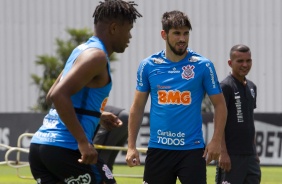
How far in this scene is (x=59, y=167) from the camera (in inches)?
239

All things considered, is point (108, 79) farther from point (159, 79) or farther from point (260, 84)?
point (260, 84)

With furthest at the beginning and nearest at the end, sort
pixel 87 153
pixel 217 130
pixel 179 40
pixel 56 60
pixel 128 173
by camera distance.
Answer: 1. pixel 56 60
2. pixel 128 173
3. pixel 179 40
4. pixel 217 130
5. pixel 87 153

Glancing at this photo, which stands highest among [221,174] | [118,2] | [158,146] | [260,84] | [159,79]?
[118,2]

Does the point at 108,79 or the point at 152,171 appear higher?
the point at 108,79

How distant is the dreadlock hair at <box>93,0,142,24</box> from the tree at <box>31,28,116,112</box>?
2214cm

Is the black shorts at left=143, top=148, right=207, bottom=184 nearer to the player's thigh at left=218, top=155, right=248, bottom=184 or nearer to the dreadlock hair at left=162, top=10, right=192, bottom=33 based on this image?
the dreadlock hair at left=162, top=10, right=192, bottom=33

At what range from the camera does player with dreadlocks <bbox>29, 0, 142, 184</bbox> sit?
5824 mm

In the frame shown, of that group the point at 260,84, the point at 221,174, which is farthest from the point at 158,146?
the point at 260,84

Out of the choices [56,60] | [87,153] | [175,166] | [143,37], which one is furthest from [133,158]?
[143,37]

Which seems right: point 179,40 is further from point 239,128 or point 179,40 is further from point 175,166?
point 239,128

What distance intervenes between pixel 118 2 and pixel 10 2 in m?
26.1

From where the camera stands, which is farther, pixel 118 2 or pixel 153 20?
pixel 153 20

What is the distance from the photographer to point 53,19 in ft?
105

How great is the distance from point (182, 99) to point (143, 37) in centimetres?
2411
